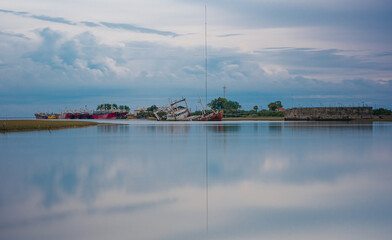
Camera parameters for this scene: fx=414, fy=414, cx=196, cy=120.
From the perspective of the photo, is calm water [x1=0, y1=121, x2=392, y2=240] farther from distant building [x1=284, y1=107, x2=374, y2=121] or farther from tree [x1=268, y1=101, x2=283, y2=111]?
tree [x1=268, y1=101, x2=283, y2=111]

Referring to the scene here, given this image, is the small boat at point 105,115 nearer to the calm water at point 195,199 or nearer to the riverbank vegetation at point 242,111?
the riverbank vegetation at point 242,111

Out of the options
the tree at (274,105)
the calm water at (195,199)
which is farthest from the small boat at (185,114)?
the calm water at (195,199)

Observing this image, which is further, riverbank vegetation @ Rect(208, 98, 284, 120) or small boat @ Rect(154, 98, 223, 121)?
riverbank vegetation @ Rect(208, 98, 284, 120)

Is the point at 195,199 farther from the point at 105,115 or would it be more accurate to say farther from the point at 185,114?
the point at 105,115

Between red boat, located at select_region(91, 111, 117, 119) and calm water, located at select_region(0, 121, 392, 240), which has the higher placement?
red boat, located at select_region(91, 111, 117, 119)

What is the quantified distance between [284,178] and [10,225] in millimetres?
8385

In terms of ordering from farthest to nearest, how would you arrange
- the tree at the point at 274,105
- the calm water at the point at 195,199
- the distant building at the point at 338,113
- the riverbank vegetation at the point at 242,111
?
the tree at the point at 274,105
the riverbank vegetation at the point at 242,111
the distant building at the point at 338,113
the calm water at the point at 195,199

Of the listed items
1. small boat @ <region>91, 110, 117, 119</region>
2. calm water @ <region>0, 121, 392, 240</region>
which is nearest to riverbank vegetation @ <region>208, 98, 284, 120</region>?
small boat @ <region>91, 110, 117, 119</region>

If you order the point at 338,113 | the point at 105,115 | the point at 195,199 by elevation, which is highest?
the point at 338,113

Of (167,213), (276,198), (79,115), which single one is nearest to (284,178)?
(276,198)

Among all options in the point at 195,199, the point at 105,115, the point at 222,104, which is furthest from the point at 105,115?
the point at 195,199

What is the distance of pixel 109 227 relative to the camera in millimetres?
7641

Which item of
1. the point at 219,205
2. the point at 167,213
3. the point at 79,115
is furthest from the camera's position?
the point at 79,115

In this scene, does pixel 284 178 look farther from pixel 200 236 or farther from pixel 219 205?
pixel 200 236
